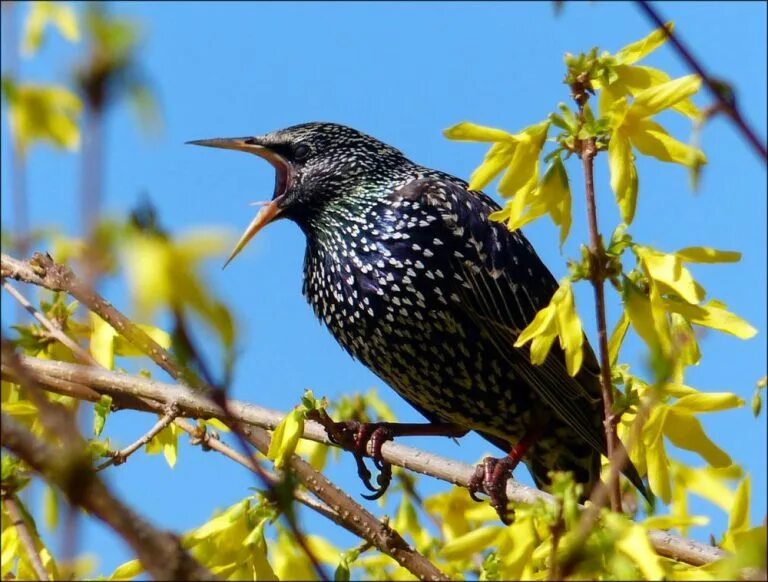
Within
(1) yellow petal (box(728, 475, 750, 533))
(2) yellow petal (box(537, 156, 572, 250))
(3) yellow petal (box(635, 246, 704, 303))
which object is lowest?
(1) yellow petal (box(728, 475, 750, 533))

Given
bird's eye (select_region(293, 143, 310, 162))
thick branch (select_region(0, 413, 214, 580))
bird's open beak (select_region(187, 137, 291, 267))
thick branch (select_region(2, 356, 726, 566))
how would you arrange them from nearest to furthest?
thick branch (select_region(0, 413, 214, 580)), thick branch (select_region(2, 356, 726, 566)), bird's open beak (select_region(187, 137, 291, 267)), bird's eye (select_region(293, 143, 310, 162))

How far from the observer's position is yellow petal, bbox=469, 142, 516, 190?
2393 millimetres

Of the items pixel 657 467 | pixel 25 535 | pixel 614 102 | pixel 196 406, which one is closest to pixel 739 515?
pixel 657 467

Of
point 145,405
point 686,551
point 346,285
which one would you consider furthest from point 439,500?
point 686,551

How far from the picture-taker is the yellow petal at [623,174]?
2271 millimetres

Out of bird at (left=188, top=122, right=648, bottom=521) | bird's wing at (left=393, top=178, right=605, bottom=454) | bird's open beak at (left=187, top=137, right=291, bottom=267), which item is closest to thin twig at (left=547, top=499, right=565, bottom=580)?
bird at (left=188, top=122, right=648, bottom=521)

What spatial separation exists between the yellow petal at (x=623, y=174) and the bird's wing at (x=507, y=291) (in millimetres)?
1643

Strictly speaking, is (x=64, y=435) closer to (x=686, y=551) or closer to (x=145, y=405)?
(x=686, y=551)

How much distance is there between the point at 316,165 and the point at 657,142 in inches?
98.0

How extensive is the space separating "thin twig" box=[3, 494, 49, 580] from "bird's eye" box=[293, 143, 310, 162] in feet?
8.06

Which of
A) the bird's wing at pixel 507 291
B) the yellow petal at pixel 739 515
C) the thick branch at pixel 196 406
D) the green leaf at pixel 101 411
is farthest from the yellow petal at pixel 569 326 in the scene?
the bird's wing at pixel 507 291

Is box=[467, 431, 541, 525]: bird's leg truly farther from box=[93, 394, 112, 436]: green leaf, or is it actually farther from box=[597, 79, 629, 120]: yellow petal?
box=[597, 79, 629, 120]: yellow petal

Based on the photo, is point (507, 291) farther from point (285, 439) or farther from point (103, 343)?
point (285, 439)

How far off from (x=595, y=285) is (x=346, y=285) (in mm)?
2011
